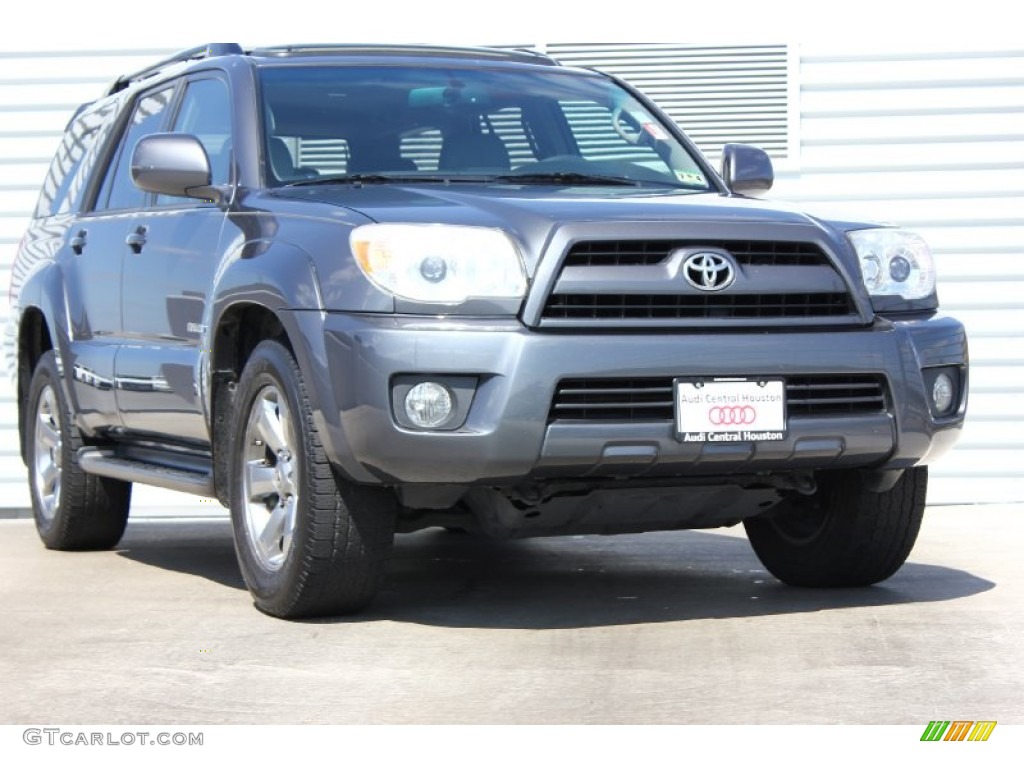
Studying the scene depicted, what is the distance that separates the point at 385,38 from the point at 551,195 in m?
5.84

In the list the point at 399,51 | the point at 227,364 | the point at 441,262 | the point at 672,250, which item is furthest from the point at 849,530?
the point at 399,51

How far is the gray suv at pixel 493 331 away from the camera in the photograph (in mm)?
5578

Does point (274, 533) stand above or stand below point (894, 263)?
below

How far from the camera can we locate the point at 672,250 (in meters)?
5.79

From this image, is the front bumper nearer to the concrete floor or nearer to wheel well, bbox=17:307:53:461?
the concrete floor

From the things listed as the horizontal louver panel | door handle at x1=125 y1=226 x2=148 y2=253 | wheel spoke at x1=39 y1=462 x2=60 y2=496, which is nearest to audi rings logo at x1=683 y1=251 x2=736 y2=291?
door handle at x1=125 y1=226 x2=148 y2=253

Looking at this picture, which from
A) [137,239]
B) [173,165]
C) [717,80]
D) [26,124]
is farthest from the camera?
[26,124]

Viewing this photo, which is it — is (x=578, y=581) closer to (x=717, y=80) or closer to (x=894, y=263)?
(x=894, y=263)

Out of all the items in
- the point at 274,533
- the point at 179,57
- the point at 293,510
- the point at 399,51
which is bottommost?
the point at 274,533

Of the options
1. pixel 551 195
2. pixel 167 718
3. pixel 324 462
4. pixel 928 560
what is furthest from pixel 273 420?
pixel 928 560

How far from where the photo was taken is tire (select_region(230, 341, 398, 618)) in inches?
230

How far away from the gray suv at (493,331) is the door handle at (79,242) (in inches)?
22.8

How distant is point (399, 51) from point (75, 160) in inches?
81.5

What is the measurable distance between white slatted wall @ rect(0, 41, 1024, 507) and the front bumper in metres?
5.74
